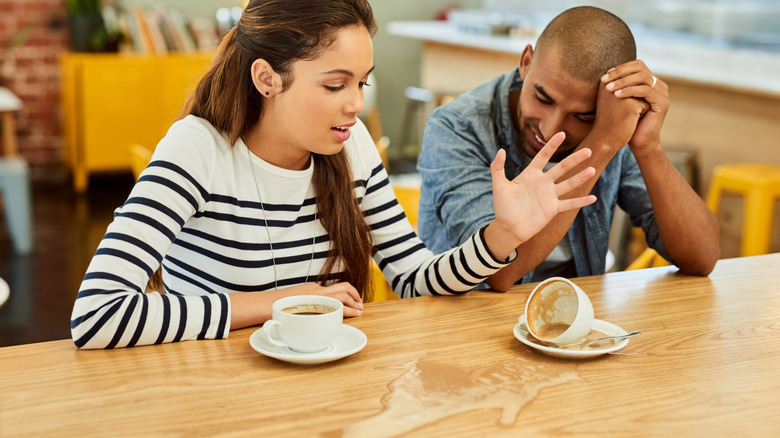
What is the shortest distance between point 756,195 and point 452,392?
2.63 metres

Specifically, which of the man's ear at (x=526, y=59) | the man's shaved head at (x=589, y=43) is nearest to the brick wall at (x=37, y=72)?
the man's ear at (x=526, y=59)

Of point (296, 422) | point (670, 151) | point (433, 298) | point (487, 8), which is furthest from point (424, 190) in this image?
point (487, 8)

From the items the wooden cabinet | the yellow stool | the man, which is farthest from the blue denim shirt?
the wooden cabinet

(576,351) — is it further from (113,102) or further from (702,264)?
(113,102)

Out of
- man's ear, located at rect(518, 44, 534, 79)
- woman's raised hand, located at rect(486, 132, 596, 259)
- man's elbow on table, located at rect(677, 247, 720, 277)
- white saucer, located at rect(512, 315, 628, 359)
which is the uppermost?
man's ear, located at rect(518, 44, 534, 79)

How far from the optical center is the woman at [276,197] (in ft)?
4.03

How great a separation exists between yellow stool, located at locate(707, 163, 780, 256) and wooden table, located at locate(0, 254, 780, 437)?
83.6 inches

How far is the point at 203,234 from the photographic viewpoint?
140 centimetres

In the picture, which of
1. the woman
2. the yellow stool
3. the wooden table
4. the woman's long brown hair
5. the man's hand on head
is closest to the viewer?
the wooden table

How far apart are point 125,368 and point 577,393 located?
570 millimetres

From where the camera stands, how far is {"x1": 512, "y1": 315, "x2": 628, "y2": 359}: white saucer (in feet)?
3.66

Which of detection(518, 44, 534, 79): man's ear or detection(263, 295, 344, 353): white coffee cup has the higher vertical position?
detection(518, 44, 534, 79): man's ear

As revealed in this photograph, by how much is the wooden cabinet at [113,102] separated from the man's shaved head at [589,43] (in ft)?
13.0

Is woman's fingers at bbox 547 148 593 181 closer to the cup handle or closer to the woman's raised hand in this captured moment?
the woman's raised hand
